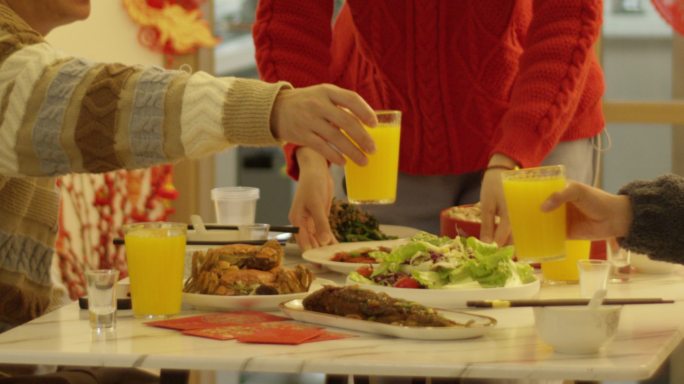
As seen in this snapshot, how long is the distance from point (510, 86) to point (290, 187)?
231 centimetres

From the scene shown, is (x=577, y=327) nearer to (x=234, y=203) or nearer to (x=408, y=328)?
(x=408, y=328)

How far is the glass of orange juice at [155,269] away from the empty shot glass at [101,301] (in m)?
0.09

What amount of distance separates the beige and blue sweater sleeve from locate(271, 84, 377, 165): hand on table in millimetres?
27

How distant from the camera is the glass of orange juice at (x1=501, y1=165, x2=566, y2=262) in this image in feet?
6.89

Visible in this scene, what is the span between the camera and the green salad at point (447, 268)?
2.03 meters

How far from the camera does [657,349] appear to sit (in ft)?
5.42

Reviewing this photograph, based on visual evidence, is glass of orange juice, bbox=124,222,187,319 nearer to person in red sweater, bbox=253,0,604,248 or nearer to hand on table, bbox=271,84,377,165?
hand on table, bbox=271,84,377,165

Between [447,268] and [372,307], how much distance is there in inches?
11.3

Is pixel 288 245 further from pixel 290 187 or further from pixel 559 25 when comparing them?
pixel 290 187

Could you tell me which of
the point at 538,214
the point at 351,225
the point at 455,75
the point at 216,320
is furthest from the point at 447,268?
the point at 455,75

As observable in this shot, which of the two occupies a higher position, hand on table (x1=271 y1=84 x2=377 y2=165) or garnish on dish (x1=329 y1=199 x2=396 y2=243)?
hand on table (x1=271 y1=84 x2=377 y2=165)

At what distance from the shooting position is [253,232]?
239cm

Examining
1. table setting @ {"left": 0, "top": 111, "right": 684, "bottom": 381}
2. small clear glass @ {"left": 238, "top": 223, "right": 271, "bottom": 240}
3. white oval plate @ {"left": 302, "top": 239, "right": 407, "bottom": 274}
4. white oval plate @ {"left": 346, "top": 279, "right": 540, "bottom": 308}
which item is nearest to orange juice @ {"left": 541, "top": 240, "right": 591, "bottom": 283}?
table setting @ {"left": 0, "top": 111, "right": 684, "bottom": 381}

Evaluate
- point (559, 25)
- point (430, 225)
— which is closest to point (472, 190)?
point (430, 225)
